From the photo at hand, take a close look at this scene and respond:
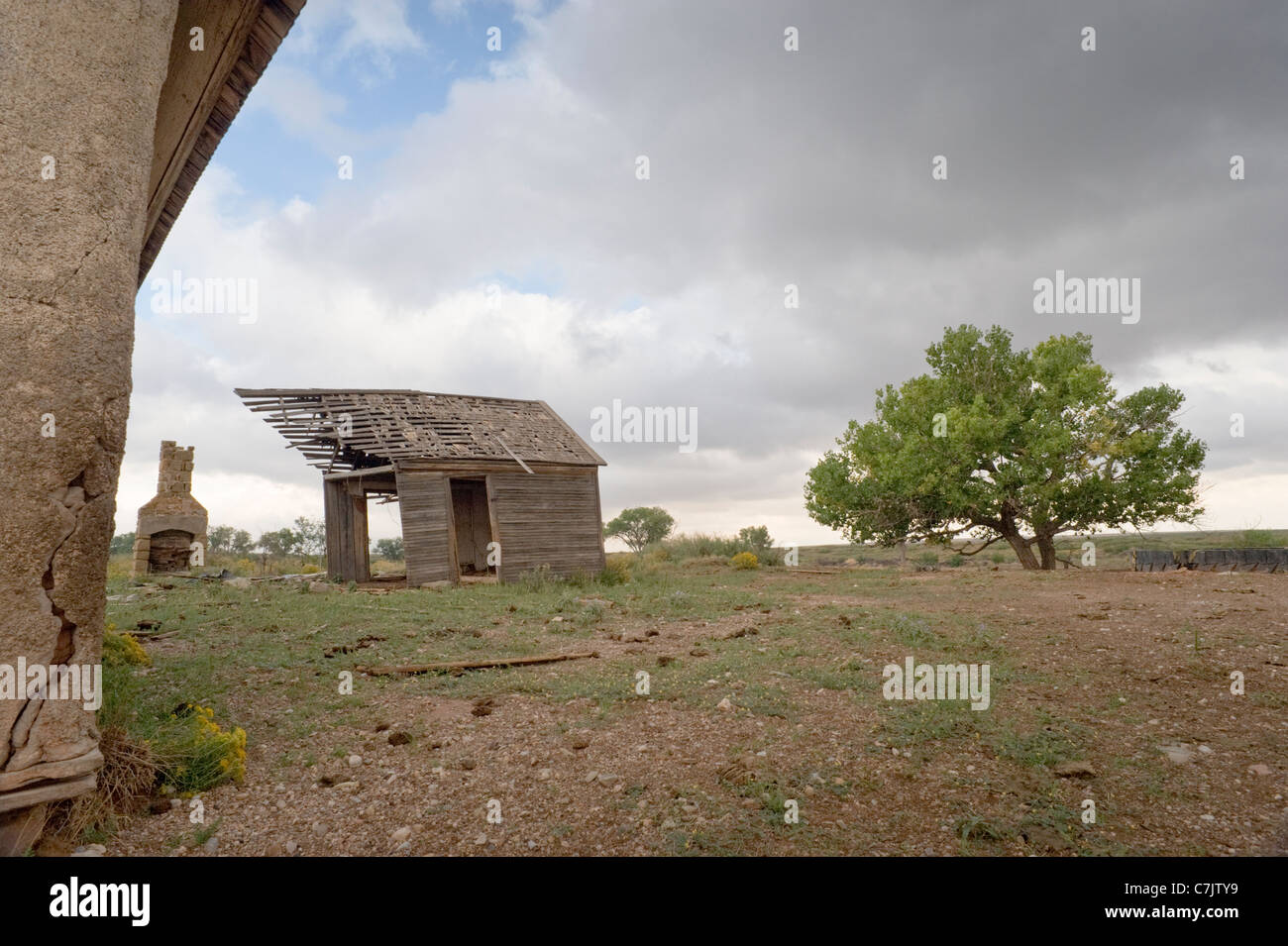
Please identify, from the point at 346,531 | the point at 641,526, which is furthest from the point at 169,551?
the point at 641,526

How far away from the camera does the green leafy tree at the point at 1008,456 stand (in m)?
17.4

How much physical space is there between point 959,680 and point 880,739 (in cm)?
173

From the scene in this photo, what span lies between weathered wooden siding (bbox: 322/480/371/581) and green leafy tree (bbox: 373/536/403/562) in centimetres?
2802

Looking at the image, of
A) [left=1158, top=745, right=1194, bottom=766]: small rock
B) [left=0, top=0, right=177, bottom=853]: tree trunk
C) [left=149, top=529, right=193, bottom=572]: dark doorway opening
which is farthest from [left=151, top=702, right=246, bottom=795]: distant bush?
[left=149, top=529, right=193, bottom=572]: dark doorway opening

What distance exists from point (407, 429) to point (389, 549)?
33.0 m

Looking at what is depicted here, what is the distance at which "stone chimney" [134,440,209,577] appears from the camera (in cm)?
1655

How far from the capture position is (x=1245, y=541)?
771 inches

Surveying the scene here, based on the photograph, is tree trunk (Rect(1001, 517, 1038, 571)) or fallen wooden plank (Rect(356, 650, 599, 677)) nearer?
fallen wooden plank (Rect(356, 650, 599, 677))

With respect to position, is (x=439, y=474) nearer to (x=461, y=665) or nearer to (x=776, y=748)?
(x=461, y=665)

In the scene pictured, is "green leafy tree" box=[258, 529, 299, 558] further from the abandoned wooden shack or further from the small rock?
the small rock

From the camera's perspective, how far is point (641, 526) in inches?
1716

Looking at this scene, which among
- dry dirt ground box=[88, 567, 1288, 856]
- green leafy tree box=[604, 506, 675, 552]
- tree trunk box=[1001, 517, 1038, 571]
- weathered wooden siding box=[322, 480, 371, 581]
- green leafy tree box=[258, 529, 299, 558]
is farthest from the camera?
green leafy tree box=[604, 506, 675, 552]

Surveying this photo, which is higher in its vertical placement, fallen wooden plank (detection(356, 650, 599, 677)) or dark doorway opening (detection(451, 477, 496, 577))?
dark doorway opening (detection(451, 477, 496, 577))
